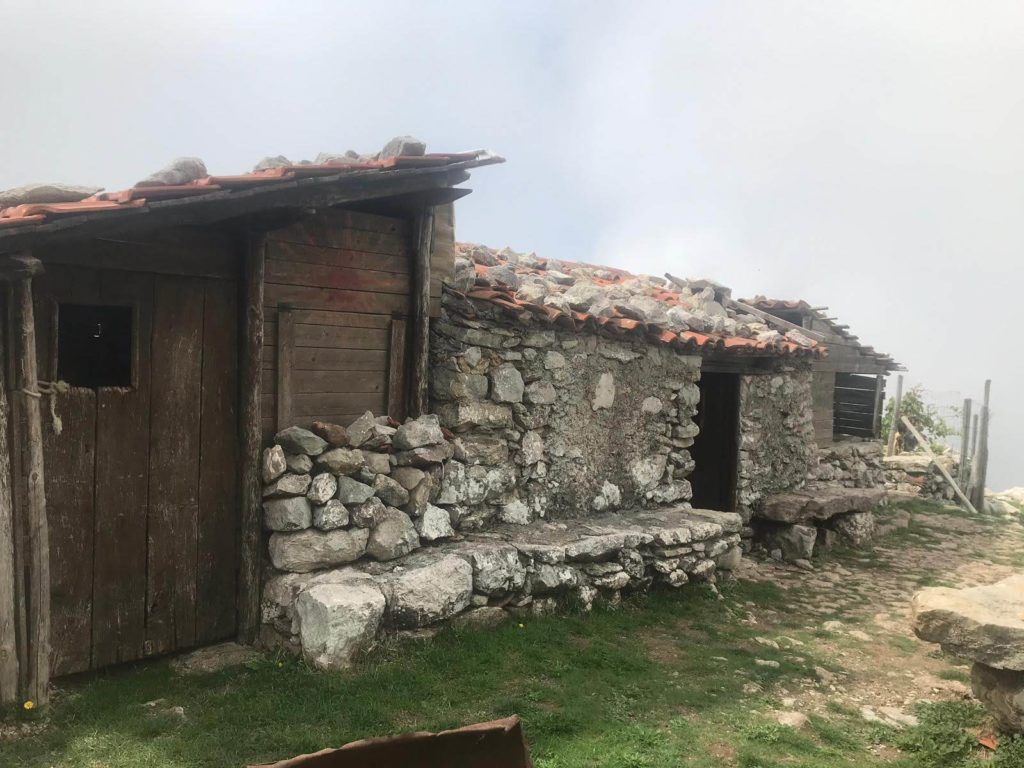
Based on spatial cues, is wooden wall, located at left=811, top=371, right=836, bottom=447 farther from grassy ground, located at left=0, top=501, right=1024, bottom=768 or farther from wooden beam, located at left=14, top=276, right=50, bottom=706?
wooden beam, located at left=14, top=276, right=50, bottom=706

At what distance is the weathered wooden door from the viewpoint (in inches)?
158

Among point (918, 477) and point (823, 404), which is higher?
point (823, 404)

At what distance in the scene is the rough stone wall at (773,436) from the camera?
352 inches

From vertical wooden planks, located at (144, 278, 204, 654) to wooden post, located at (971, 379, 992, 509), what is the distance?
14599 millimetres

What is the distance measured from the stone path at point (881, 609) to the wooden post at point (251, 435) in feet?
11.3

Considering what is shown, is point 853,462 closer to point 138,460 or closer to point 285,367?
point 285,367

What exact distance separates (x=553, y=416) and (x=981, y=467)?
1207 centimetres

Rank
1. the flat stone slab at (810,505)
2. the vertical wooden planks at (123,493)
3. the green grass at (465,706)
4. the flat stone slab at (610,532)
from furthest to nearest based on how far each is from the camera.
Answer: the flat stone slab at (810,505)
the flat stone slab at (610,532)
the vertical wooden planks at (123,493)
the green grass at (465,706)

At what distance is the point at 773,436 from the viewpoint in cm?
936

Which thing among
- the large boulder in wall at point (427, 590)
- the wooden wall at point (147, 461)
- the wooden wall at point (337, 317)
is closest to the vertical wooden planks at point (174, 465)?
the wooden wall at point (147, 461)

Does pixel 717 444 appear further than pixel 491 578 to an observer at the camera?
Yes

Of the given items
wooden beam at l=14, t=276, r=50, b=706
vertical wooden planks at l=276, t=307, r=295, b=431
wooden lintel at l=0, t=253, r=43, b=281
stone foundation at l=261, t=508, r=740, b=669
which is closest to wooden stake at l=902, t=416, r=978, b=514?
stone foundation at l=261, t=508, r=740, b=669

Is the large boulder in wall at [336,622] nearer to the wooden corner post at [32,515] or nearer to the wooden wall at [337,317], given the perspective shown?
the wooden wall at [337,317]


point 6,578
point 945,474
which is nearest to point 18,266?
point 6,578
